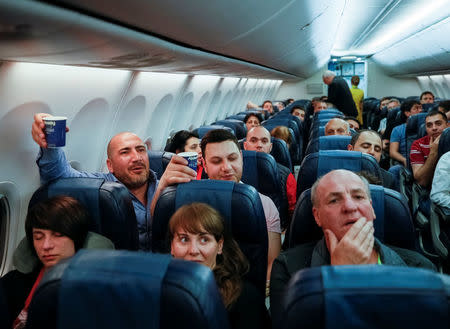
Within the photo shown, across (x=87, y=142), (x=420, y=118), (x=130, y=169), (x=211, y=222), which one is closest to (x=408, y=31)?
(x=420, y=118)

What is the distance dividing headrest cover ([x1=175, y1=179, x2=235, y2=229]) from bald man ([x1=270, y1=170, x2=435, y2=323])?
14.4 inches

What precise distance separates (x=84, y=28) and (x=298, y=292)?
1.70 metres

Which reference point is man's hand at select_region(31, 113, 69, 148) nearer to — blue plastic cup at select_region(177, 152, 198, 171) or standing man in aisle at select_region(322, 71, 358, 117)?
blue plastic cup at select_region(177, 152, 198, 171)

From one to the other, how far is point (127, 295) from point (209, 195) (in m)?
1.25

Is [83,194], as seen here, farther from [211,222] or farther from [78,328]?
[78,328]

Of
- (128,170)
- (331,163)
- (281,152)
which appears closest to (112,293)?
(128,170)

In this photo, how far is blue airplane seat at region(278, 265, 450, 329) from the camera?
913 millimetres

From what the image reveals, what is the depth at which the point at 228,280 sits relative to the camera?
204 cm

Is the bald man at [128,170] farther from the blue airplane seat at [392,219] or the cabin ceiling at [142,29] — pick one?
the blue airplane seat at [392,219]

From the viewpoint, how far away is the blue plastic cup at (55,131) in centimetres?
249

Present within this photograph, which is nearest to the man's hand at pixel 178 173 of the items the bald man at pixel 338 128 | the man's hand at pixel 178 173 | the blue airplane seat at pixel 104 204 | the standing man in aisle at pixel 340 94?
the man's hand at pixel 178 173

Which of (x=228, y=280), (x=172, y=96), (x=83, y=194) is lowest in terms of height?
(x=228, y=280)

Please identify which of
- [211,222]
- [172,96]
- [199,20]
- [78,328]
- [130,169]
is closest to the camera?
[78,328]

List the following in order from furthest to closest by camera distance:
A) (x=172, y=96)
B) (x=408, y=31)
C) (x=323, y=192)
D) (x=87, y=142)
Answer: (x=408, y=31) → (x=172, y=96) → (x=87, y=142) → (x=323, y=192)
